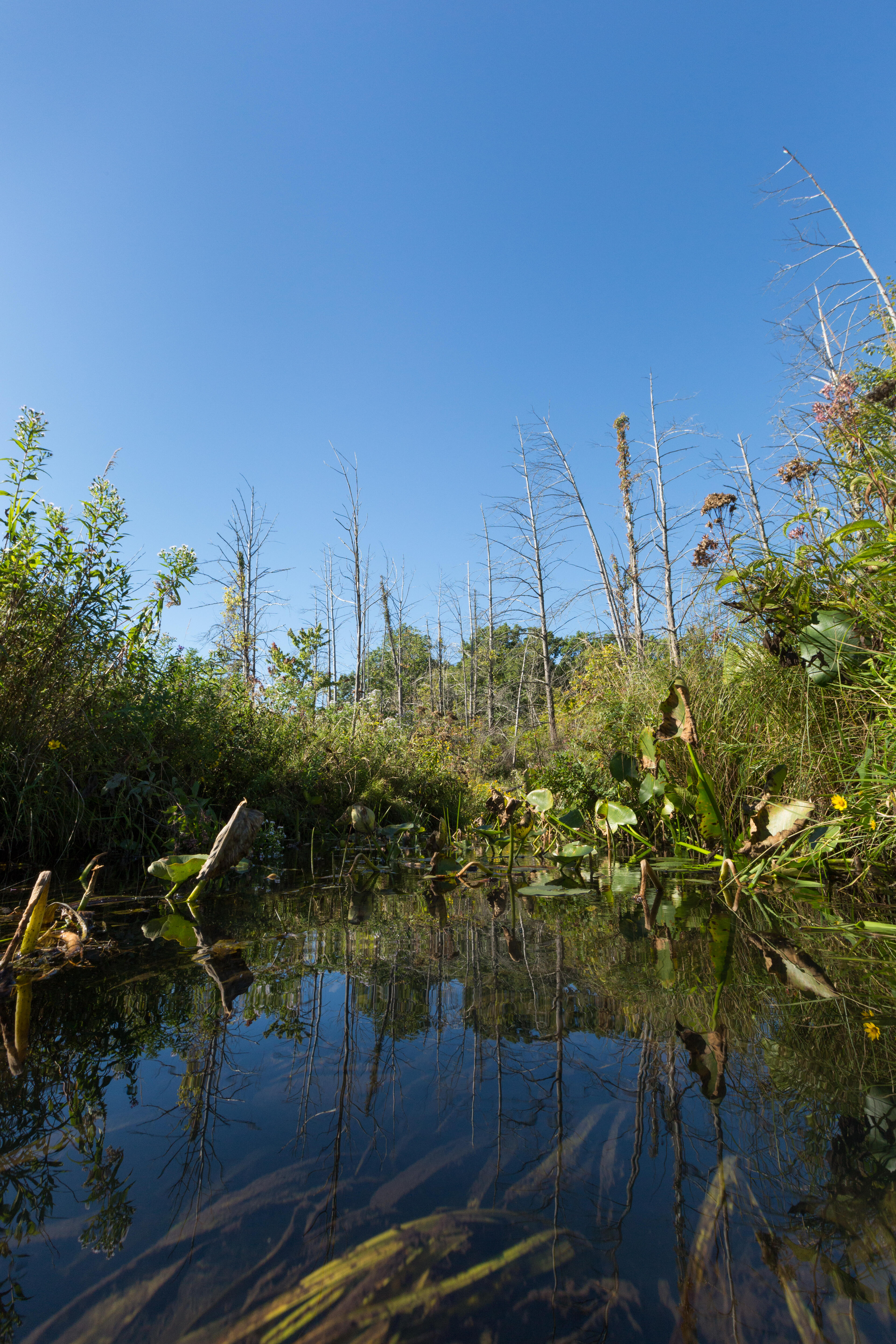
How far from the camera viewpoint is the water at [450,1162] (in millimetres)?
552

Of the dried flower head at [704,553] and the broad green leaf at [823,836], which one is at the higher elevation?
the dried flower head at [704,553]

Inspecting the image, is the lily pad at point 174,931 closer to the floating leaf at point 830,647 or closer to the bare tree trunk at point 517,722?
the floating leaf at point 830,647

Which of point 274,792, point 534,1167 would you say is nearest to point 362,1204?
point 534,1167

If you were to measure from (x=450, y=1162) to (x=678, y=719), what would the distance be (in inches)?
80.1

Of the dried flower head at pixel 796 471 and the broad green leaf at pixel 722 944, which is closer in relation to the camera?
the broad green leaf at pixel 722 944

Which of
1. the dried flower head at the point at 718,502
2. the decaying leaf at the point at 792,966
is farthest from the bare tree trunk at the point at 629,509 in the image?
the decaying leaf at the point at 792,966

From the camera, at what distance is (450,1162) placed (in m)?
0.78

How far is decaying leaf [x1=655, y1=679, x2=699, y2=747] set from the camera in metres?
2.38

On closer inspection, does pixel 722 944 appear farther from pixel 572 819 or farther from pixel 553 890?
pixel 572 819

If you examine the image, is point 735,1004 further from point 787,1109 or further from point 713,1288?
point 713,1288

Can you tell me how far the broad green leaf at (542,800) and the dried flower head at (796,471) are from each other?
2.19 m

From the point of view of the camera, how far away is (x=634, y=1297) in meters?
0.55

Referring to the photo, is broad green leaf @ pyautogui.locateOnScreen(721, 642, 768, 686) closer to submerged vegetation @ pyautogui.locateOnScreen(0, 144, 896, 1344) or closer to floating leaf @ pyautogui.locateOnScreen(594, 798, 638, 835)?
submerged vegetation @ pyautogui.locateOnScreen(0, 144, 896, 1344)

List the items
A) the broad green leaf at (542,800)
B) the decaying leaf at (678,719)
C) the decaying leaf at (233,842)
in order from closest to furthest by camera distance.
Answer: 1. the decaying leaf at (233,842)
2. the decaying leaf at (678,719)
3. the broad green leaf at (542,800)
